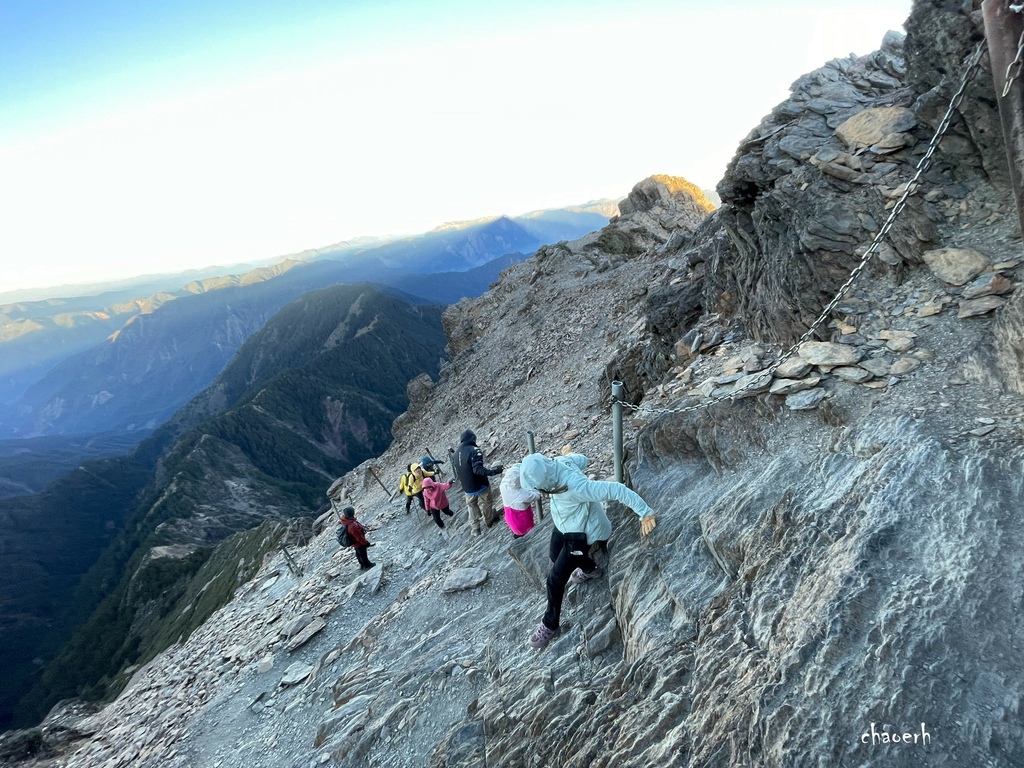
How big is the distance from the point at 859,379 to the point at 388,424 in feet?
422

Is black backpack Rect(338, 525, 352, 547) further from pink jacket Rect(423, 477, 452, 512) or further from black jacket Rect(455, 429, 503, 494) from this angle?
black jacket Rect(455, 429, 503, 494)

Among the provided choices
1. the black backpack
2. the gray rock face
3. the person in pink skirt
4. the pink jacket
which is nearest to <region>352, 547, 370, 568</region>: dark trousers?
the black backpack

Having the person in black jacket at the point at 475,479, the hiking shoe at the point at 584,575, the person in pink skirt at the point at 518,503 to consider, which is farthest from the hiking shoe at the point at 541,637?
the person in black jacket at the point at 475,479

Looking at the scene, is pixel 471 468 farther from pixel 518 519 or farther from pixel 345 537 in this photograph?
pixel 345 537

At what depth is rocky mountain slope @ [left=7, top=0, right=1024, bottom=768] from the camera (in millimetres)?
3135

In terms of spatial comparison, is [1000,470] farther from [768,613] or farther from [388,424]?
[388,424]

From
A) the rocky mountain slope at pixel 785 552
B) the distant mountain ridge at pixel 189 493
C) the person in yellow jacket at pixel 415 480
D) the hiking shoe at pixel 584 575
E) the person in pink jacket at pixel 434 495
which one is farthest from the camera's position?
the distant mountain ridge at pixel 189 493

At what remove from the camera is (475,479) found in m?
9.92

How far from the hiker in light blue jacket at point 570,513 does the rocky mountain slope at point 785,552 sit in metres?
0.28

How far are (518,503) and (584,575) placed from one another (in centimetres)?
183

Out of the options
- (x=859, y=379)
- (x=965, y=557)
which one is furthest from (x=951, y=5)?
(x=965, y=557)

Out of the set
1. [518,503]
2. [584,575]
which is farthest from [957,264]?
[518,503]

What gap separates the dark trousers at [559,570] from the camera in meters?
5.61

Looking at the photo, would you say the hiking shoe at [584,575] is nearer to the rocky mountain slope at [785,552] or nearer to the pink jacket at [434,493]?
the rocky mountain slope at [785,552]
